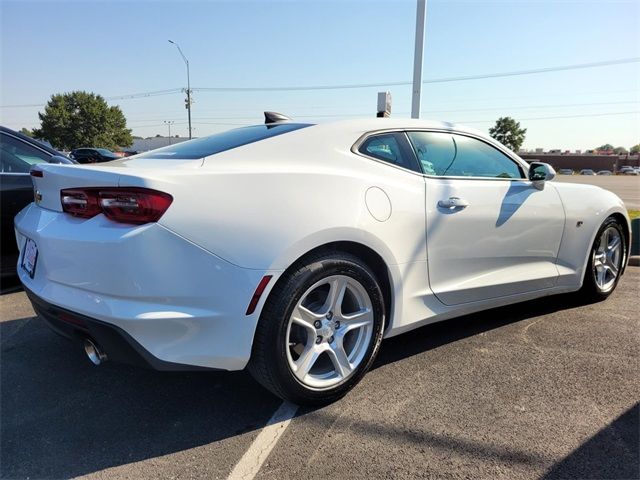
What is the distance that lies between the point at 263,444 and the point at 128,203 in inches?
50.4

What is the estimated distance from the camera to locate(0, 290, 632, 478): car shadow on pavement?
2.21 m

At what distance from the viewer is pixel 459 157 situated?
11.0 feet

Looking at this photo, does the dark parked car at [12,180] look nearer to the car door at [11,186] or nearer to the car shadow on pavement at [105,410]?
the car door at [11,186]

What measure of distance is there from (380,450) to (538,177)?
2.48 meters

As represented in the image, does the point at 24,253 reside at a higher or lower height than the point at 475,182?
lower

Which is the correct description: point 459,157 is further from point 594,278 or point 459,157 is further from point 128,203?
point 128,203

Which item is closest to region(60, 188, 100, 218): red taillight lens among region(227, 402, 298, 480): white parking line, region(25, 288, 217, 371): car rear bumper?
region(25, 288, 217, 371): car rear bumper

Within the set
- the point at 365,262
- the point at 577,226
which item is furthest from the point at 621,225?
the point at 365,262

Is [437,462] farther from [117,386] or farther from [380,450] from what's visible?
[117,386]

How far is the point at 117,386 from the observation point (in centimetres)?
281

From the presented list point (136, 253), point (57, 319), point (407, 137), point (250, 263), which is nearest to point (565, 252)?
point (407, 137)

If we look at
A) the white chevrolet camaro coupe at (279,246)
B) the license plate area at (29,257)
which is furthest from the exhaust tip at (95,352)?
the license plate area at (29,257)

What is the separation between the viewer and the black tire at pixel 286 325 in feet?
7.57

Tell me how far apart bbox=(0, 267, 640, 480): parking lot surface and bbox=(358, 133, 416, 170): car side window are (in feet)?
4.25
